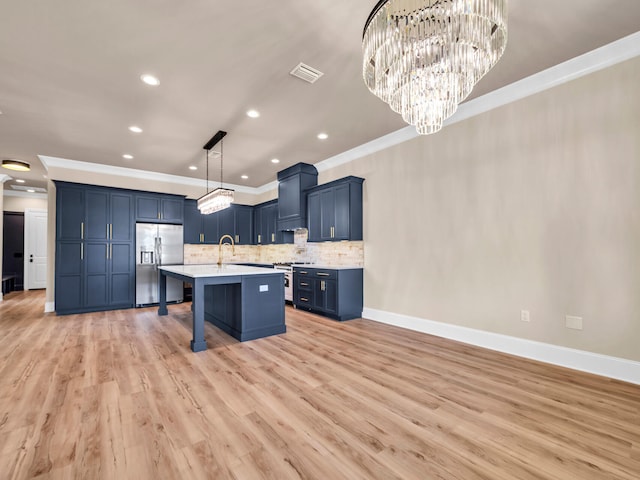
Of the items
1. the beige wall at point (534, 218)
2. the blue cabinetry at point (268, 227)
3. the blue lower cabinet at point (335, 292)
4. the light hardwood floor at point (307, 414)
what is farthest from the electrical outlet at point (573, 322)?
the blue cabinetry at point (268, 227)

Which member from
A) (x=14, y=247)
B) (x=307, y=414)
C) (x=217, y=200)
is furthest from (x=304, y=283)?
(x=14, y=247)

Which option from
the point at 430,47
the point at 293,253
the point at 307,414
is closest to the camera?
the point at 430,47

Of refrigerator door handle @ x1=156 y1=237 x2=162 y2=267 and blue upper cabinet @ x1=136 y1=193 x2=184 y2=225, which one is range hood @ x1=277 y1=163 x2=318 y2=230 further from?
refrigerator door handle @ x1=156 y1=237 x2=162 y2=267

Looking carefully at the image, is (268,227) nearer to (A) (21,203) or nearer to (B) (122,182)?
(B) (122,182)

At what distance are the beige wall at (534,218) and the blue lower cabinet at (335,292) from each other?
Result: 2.40ft

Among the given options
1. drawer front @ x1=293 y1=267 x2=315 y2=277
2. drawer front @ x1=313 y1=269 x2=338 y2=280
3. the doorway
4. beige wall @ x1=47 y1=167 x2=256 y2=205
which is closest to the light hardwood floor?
drawer front @ x1=313 y1=269 x2=338 y2=280

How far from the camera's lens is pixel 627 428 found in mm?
1824

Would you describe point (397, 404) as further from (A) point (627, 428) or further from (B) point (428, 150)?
(B) point (428, 150)

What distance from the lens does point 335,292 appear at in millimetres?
4711

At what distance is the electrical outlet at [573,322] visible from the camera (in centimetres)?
272

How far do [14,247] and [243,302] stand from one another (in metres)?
9.62

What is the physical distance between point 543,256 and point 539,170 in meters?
0.88

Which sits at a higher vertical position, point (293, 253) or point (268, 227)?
point (268, 227)

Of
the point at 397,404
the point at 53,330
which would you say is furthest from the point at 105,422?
the point at 53,330
